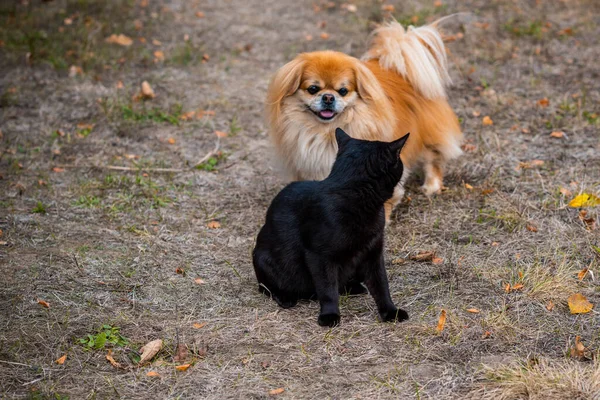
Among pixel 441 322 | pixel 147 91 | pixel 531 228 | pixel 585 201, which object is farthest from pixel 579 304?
pixel 147 91

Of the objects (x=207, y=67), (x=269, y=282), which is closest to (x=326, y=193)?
(x=269, y=282)

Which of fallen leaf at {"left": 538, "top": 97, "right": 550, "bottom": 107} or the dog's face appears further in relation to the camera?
fallen leaf at {"left": 538, "top": 97, "right": 550, "bottom": 107}

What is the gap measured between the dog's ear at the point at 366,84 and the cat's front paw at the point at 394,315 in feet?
4.90

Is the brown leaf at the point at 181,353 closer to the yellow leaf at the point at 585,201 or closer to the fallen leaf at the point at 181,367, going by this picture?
the fallen leaf at the point at 181,367

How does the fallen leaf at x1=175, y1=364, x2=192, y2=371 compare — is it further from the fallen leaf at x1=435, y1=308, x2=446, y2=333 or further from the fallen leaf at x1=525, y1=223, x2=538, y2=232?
the fallen leaf at x1=525, y1=223, x2=538, y2=232

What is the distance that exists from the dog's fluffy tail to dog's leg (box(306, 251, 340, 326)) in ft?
6.31

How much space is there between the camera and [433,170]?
15.8 ft

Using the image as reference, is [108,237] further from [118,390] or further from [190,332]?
[118,390]

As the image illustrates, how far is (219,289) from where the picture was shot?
3633 millimetres

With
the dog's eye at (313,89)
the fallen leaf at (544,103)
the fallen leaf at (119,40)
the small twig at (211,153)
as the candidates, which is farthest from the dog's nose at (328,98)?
the fallen leaf at (119,40)

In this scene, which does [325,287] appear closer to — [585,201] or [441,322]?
[441,322]

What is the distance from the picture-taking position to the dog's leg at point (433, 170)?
15.7 feet

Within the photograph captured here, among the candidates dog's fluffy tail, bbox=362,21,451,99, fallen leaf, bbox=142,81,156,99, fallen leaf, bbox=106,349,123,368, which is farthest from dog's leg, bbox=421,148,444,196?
fallen leaf, bbox=142,81,156,99

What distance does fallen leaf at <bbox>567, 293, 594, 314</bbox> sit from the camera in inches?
126
